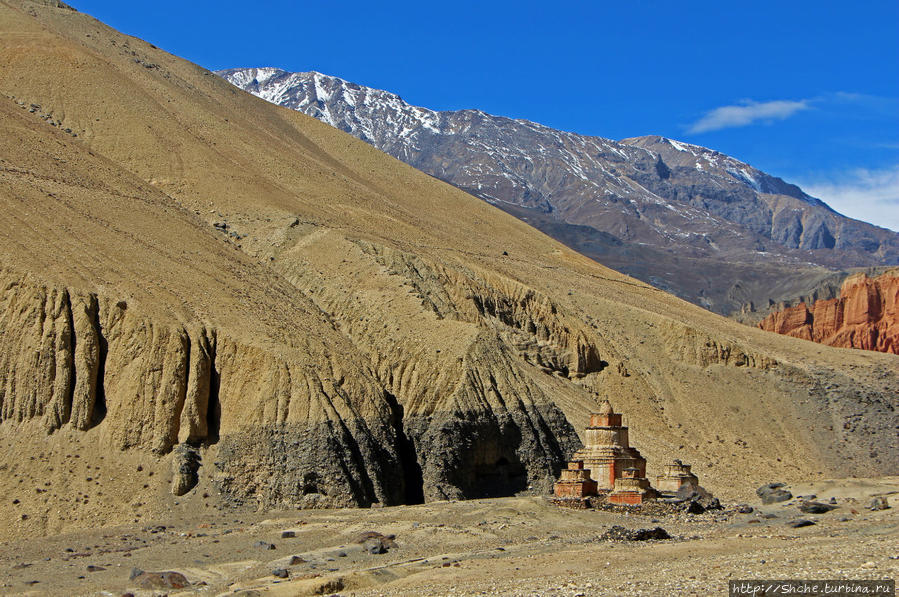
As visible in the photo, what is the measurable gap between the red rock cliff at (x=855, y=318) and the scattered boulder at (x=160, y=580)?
101575 mm

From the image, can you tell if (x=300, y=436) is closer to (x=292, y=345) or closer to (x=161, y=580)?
(x=292, y=345)

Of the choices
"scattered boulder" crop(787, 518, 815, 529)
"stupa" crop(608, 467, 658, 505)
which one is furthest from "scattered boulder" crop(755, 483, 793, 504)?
"scattered boulder" crop(787, 518, 815, 529)

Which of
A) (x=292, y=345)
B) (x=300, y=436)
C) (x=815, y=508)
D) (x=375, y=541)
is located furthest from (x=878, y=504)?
(x=292, y=345)

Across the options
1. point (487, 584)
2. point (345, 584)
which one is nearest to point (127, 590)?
point (345, 584)

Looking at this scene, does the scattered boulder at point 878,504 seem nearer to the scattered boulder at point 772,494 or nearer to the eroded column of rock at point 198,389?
the scattered boulder at point 772,494

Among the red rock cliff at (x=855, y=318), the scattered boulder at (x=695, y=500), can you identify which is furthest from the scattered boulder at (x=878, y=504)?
the red rock cliff at (x=855, y=318)

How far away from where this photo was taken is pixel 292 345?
53500 mm

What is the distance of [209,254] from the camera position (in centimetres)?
6381

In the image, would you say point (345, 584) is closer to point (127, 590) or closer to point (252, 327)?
point (127, 590)

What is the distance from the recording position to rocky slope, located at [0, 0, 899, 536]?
160 feet

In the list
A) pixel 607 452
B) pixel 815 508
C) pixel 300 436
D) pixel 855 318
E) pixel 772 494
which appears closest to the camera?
pixel 815 508

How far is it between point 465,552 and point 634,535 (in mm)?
5237

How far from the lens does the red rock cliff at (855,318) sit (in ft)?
414

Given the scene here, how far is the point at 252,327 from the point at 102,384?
23.1 ft
